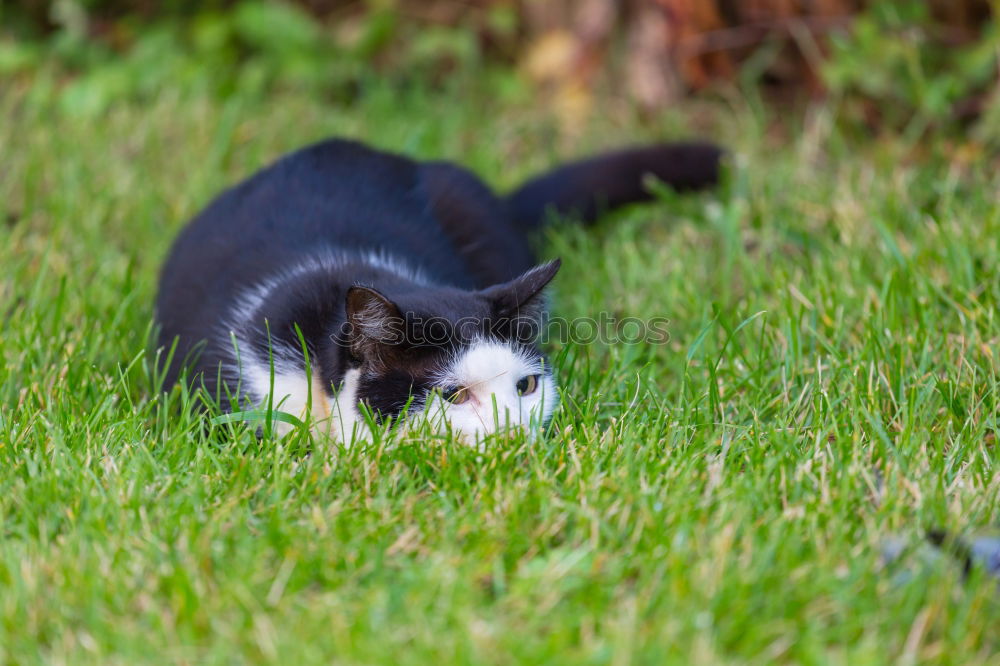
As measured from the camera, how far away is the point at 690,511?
168 cm

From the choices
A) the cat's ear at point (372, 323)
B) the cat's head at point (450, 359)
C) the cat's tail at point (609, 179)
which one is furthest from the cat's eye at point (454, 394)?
the cat's tail at point (609, 179)

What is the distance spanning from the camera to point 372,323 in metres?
1.94

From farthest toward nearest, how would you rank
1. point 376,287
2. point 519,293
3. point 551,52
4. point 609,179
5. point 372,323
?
point 551,52 → point 609,179 → point 376,287 → point 519,293 → point 372,323

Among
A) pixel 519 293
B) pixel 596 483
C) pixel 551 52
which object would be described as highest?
pixel 551 52

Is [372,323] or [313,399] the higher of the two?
[372,323]

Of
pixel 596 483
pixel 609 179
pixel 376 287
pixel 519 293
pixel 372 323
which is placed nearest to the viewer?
pixel 596 483

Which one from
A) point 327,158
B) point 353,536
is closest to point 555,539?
point 353,536

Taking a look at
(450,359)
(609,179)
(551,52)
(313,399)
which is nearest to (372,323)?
(450,359)

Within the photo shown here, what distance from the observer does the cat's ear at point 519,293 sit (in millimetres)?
2057

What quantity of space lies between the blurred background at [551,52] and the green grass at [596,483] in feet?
2.38

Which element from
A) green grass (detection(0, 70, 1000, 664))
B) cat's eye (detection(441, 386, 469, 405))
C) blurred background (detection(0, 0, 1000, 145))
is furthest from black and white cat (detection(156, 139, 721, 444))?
blurred background (detection(0, 0, 1000, 145))

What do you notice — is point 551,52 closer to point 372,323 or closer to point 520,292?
point 520,292

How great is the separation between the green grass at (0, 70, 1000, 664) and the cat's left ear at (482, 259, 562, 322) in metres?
0.23

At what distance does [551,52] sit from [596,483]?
2929 millimetres
